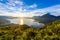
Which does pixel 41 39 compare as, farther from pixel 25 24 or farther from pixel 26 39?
pixel 25 24

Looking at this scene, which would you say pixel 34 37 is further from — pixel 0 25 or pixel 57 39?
pixel 0 25

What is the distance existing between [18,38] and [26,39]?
56.2 inches

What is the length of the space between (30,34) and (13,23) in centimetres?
1937

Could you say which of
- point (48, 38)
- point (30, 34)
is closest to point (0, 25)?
point (30, 34)

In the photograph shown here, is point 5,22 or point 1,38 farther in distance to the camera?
point 5,22

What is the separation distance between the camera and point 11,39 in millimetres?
23969

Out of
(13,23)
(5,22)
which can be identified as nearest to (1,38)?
(13,23)

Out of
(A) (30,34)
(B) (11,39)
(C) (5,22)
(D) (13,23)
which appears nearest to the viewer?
(B) (11,39)

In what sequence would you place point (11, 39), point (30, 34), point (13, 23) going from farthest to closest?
point (13, 23)
point (30, 34)
point (11, 39)

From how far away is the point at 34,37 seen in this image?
25.5m

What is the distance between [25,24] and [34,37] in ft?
70.0

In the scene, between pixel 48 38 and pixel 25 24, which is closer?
pixel 48 38

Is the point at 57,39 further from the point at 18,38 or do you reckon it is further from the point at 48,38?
the point at 18,38

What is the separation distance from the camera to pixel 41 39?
82.4 feet
